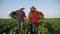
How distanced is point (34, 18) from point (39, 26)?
0.10 meters

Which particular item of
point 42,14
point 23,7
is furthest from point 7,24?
point 42,14

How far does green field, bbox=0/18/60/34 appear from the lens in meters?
1.90

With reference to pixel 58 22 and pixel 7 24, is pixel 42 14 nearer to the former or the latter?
pixel 58 22

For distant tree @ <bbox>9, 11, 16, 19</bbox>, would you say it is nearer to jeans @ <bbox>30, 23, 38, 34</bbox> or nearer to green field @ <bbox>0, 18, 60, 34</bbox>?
green field @ <bbox>0, 18, 60, 34</bbox>

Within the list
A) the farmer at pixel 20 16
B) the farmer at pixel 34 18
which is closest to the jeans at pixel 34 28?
the farmer at pixel 34 18

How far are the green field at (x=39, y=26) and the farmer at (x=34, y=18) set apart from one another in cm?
4

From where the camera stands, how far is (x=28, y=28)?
1899mm

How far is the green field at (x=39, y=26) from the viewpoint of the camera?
1.90m

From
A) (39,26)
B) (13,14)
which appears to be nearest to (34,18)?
(39,26)

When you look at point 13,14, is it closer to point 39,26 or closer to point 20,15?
point 20,15

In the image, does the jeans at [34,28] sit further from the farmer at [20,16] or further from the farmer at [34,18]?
the farmer at [20,16]

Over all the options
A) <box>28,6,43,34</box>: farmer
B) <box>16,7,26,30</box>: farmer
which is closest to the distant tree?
<box>16,7,26,30</box>: farmer

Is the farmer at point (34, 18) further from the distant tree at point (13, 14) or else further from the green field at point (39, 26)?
the distant tree at point (13, 14)

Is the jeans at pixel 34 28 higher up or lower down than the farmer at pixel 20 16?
lower down
